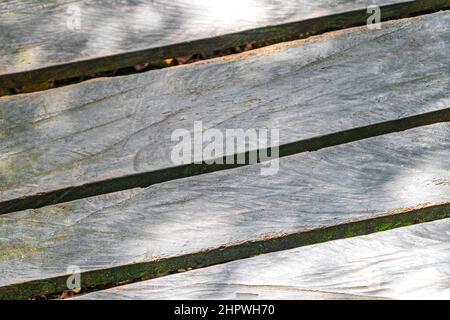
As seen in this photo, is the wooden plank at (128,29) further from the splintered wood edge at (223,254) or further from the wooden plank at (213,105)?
the splintered wood edge at (223,254)

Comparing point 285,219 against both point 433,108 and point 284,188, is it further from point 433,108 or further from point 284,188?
point 433,108

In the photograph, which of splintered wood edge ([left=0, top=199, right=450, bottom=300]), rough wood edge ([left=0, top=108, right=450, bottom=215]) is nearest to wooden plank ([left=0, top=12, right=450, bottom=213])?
rough wood edge ([left=0, top=108, right=450, bottom=215])

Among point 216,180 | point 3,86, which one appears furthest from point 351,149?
point 3,86

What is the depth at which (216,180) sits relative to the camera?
2.26 metres

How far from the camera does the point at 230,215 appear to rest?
2.25 m

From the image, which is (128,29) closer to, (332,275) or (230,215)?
(230,215)

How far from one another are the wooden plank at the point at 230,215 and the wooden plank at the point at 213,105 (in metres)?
0.05

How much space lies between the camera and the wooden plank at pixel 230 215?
7.29ft

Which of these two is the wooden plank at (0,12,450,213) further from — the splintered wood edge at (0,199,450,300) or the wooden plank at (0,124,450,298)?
the splintered wood edge at (0,199,450,300)

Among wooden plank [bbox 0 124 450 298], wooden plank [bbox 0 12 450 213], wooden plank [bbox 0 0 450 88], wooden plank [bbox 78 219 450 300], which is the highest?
wooden plank [bbox 0 0 450 88]

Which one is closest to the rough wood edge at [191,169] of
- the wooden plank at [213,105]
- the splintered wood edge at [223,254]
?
the wooden plank at [213,105]

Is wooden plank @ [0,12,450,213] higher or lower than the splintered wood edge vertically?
higher

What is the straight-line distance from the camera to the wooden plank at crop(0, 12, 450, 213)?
Answer: 2.23 metres

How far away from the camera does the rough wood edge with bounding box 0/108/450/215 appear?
7.30ft
